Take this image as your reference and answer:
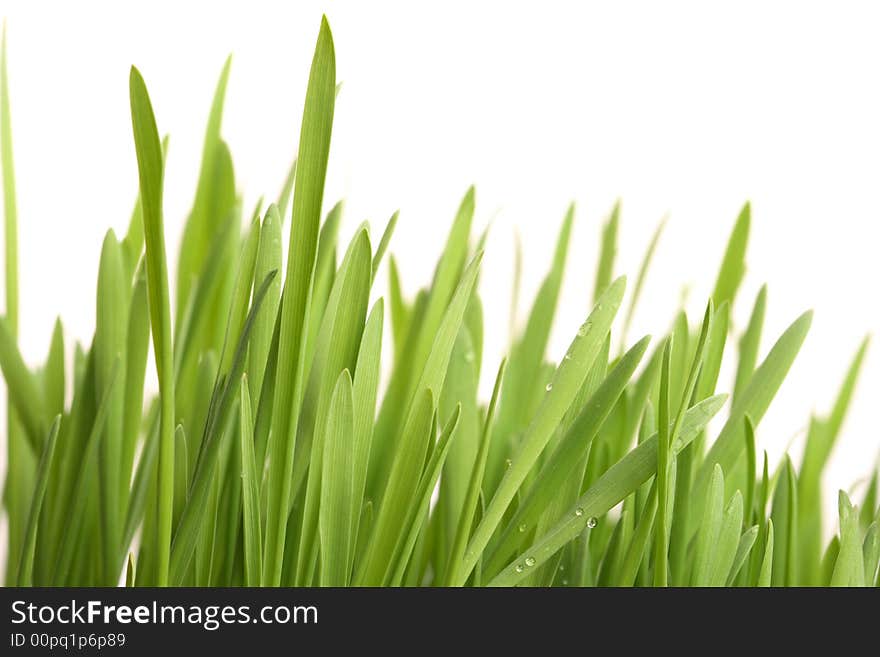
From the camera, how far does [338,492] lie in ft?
0.87

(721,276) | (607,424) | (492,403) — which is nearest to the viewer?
(492,403)

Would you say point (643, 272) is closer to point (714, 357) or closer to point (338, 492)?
point (714, 357)

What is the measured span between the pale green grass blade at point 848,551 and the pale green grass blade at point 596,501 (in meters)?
0.07

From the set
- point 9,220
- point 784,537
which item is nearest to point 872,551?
point 784,537

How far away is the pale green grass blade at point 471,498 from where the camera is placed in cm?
24

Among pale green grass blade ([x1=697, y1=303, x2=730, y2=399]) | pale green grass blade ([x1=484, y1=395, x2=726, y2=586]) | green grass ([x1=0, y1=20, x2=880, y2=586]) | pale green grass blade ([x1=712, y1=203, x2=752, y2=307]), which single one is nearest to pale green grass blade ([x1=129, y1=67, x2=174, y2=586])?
green grass ([x1=0, y1=20, x2=880, y2=586])

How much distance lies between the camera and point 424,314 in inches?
14.7

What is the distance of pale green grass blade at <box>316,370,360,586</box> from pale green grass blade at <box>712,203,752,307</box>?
10.6 inches

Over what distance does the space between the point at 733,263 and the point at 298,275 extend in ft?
0.97

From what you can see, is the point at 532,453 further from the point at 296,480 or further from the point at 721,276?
the point at 721,276

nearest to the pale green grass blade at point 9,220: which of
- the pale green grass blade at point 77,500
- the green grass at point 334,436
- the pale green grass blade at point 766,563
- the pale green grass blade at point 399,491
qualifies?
the green grass at point 334,436

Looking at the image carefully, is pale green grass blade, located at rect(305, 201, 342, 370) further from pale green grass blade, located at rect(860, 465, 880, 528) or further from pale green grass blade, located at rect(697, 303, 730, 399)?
pale green grass blade, located at rect(860, 465, 880, 528)
